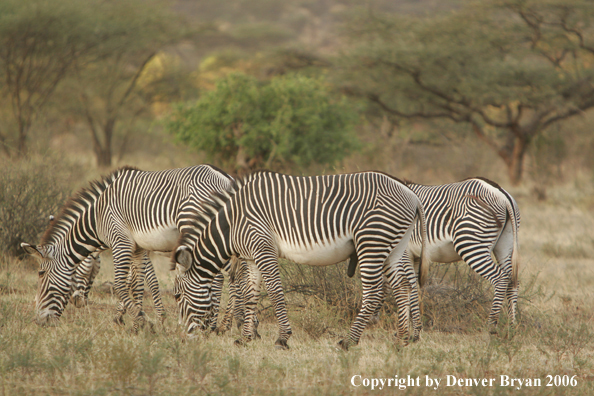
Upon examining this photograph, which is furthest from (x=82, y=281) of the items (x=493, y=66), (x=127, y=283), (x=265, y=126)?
(x=493, y=66)

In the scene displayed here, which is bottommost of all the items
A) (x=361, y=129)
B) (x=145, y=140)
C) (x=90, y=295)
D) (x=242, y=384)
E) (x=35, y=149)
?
(x=145, y=140)

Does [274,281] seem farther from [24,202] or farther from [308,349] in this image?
[24,202]

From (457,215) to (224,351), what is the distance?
290 cm

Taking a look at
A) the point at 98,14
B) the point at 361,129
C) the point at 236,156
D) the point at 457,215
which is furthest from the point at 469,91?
the point at 457,215

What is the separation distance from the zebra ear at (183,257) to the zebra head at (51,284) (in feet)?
4.81

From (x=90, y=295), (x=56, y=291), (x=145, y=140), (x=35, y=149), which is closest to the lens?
(x=56, y=291)

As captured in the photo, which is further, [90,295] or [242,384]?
[90,295]

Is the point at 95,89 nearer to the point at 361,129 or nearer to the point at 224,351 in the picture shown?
the point at 361,129

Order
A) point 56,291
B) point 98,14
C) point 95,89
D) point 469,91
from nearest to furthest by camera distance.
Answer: point 56,291
point 98,14
point 469,91
point 95,89

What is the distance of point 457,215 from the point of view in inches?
245

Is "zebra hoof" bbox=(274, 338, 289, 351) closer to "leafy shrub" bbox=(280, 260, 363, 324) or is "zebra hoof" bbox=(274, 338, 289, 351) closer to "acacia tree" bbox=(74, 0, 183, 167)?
"leafy shrub" bbox=(280, 260, 363, 324)

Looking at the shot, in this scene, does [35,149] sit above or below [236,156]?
above

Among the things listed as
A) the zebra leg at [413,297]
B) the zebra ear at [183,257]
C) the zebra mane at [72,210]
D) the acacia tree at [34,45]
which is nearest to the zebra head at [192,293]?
the zebra ear at [183,257]

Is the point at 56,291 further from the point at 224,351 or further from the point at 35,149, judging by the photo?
the point at 35,149
